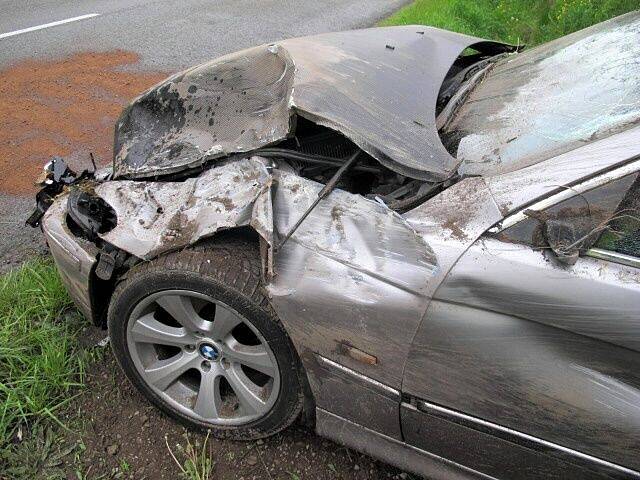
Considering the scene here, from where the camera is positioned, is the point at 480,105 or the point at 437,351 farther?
the point at 480,105

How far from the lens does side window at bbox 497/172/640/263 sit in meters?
1.46

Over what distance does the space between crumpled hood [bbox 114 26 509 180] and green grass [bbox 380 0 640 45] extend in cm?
400

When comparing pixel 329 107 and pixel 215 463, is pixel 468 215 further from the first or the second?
pixel 215 463

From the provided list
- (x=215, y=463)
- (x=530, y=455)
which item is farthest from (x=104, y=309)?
(x=530, y=455)

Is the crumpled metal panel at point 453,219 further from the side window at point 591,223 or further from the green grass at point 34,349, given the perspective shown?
the green grass at point 34,349

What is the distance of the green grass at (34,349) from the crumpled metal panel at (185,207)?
78cm

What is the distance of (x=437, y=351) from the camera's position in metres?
1.64

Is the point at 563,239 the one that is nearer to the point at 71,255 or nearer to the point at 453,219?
the point at 453,219

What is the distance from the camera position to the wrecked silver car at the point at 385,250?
4.95 ft

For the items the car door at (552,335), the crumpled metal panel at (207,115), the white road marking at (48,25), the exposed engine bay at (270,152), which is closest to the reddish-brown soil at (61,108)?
the white road marking at (48,25)

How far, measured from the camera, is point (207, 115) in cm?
231

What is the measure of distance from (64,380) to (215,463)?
78cm

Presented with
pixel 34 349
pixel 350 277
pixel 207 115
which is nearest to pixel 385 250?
pixel 350 277

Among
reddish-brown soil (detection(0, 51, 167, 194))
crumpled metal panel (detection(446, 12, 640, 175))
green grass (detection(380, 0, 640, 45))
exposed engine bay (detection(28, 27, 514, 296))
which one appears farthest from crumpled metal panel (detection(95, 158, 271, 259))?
green grass (detection(380, 0, 640, 45))
